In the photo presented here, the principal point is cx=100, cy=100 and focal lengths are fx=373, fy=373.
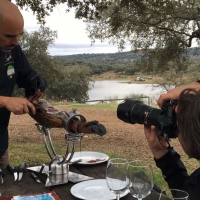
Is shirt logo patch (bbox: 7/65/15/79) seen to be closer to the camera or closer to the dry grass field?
the camera

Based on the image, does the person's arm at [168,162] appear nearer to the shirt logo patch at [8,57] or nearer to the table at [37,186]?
the table at [37,186]

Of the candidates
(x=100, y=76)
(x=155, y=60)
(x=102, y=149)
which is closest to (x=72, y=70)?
(x=100, y=76)

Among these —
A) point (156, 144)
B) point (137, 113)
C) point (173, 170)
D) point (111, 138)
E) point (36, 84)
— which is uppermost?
point (36, 84)

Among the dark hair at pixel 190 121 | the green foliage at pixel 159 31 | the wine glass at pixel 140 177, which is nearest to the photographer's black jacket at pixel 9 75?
the wine glass at pixel 140 177

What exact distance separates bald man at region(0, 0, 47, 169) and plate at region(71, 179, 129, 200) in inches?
20.3

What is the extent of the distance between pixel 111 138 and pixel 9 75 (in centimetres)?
607

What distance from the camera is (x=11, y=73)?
277cm

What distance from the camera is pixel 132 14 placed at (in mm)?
10508

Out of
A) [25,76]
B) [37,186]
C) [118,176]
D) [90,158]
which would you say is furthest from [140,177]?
[25,76]

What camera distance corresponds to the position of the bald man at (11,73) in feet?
7.29

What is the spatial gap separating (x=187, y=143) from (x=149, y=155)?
18.7ft

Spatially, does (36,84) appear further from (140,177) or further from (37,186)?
(140,177)

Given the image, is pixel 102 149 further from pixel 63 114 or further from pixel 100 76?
pixel 100 76

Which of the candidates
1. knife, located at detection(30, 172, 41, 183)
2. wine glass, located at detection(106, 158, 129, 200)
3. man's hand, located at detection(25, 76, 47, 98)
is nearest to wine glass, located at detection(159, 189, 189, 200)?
wine glass, located at detection(106, 158, 129, 200)
